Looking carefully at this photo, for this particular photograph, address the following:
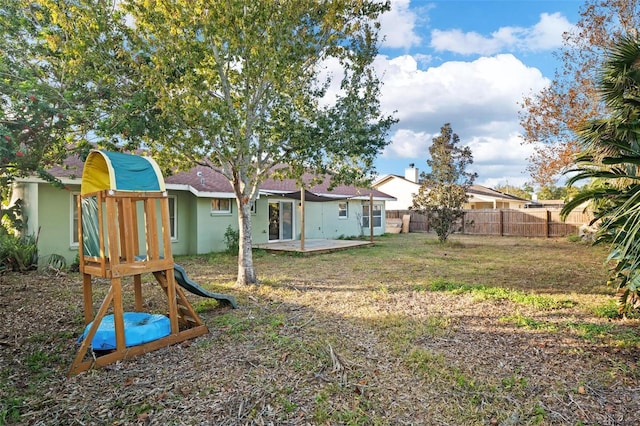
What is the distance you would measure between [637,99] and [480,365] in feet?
12.9

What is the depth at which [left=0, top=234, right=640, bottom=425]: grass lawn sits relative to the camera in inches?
125

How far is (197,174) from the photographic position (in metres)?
14.4

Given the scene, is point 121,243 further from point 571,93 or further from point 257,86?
point 571,93

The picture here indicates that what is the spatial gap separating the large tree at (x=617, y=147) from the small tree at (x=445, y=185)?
9.95 metres

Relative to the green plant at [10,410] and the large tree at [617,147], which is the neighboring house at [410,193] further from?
the green plant at [10,410]

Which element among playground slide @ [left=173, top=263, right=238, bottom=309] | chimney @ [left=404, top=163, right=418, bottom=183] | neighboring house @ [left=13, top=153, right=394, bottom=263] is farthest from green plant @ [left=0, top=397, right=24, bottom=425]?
chimney @ [left=404, top=163, right=418, bottom=183]

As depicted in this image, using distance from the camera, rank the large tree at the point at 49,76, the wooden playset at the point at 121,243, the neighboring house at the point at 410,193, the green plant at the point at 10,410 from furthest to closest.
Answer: the neighboring house at the point at 410,193
the large tree at the point at 49,76
the wooden playset at the point at 121,243
the green plant at the point at 10,410

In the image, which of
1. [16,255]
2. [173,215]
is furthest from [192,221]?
[16,255]

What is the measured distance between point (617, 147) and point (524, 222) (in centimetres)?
1909

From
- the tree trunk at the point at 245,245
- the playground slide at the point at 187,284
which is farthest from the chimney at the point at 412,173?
the playground slide at the point at 187,284

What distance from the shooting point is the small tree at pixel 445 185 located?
52.0 ft

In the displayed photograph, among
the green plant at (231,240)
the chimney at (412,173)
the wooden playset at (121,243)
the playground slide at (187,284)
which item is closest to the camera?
the wooden playset at (121,243)

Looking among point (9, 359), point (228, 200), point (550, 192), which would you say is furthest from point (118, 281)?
point (550, 192)

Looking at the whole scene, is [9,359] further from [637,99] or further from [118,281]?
[637,99]
